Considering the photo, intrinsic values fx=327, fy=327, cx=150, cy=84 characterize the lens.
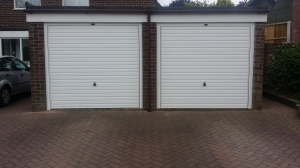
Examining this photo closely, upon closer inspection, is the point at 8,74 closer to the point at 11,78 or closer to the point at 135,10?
the point at 11,78

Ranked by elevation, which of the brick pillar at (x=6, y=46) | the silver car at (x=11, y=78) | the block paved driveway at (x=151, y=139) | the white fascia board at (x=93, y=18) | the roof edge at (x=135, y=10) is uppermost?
the roof edge at (x=135, y=10)

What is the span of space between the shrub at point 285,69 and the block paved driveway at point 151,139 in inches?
59.4

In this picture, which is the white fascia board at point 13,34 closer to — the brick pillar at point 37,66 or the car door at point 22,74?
the car door at point 22,74

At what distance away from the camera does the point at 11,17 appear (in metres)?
15.2

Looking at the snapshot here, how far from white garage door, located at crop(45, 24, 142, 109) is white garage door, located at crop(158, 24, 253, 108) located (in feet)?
2.55

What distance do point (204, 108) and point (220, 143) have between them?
3.05 m

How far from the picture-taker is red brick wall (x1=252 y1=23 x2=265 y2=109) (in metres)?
8.91

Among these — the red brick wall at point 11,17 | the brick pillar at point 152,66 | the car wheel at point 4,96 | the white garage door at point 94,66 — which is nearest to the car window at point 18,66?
the car wheel at point 4,96

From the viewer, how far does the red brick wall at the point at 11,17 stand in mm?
15133

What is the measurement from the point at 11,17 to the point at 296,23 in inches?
510

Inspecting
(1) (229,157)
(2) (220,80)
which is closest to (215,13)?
(2) (220,80)

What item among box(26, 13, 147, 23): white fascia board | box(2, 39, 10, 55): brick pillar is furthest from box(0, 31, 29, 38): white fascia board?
box(26, 13, 147, 23): white fascia board

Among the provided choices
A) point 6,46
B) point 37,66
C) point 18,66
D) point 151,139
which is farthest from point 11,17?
point 151,139

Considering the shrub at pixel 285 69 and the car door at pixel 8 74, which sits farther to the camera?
the car door at pixel 8 74
